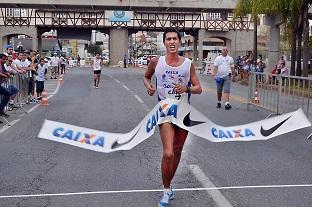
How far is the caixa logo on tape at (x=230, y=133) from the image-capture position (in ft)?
22.9

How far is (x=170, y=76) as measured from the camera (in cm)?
634

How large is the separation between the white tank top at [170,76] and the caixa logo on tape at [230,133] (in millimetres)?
822

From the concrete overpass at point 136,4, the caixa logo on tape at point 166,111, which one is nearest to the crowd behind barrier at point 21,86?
the caixa logo on tape at point 166,111

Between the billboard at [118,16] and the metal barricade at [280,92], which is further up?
the billboard at [118,16]

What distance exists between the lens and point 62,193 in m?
6.91

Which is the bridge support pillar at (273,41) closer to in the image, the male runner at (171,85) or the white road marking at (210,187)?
the white road marking at (210,187)

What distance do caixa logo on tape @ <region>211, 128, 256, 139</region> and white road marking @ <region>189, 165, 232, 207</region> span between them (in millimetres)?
674

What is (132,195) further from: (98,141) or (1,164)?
(1,164)

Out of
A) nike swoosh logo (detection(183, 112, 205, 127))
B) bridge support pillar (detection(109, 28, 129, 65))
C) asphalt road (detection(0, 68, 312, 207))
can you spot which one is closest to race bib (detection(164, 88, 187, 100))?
nike swoosh logo (detection(183, 112, 205, 127))

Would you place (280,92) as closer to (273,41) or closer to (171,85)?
(171,85)

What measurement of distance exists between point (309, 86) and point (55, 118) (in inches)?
263

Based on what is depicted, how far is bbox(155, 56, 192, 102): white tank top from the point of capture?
634 centimetres

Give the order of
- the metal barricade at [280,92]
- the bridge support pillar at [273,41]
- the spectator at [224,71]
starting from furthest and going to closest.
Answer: the bridge support pillar at [273,41]
the spectator at [224,71]
the metal barricade at [280,92]

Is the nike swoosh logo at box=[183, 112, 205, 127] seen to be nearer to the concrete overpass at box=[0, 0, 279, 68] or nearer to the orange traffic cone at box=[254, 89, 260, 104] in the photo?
the orange traffic cone at box=[254, 89, 260, 104]
